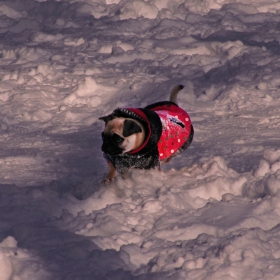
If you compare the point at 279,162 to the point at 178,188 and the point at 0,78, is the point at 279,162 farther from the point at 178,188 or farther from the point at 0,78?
the point at 0,78

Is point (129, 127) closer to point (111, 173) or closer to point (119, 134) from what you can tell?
point (119, 134)

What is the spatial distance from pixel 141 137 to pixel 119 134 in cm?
23

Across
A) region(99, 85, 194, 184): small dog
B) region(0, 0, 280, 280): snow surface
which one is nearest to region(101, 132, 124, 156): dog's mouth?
region(99, 85, 194, 184): small dog

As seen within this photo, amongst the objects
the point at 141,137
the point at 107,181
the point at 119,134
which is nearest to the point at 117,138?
the point at 119,134

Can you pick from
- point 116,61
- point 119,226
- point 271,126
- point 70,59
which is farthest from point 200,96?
point 119,226

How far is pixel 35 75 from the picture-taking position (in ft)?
22.6

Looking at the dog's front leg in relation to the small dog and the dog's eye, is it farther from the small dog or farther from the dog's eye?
the dog's eye

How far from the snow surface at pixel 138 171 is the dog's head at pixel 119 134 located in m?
0.35

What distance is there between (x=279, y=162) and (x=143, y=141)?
109cm

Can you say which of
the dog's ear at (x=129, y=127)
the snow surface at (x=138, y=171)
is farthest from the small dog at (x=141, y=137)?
the snow surface at (x=138, y=171)

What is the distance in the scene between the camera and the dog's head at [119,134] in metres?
3.75

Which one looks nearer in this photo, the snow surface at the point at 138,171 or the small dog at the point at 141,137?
the snow surface at the point at 138,171

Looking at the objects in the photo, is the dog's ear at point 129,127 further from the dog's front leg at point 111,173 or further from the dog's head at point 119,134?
the dog's front leg at point 111,173

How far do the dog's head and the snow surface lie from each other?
1.16 ft
